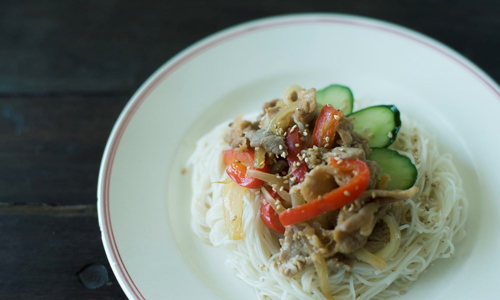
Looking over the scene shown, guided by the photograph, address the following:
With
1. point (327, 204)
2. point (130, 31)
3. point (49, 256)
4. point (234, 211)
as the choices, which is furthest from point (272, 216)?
point (130, 31)

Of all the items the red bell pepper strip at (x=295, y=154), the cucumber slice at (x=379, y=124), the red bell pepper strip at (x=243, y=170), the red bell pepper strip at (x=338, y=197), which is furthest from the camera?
the cucumber slice at (x=379, y=124)

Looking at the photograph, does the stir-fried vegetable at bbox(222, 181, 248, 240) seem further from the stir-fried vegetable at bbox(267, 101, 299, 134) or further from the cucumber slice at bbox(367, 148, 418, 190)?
the cucumber slice at bbox(367, 148, 418, 190)

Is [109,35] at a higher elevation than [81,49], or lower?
higher

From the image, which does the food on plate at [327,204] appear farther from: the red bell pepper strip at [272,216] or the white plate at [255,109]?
the white plate at [255,109]

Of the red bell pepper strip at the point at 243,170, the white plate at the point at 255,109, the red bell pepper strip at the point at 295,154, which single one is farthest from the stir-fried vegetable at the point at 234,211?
the red bell pepper strip at the point at 295,154

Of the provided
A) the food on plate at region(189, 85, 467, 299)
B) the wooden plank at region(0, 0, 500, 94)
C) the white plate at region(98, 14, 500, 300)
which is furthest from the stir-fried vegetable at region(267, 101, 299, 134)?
the wooden plank at region(0, 0, 500, 94)

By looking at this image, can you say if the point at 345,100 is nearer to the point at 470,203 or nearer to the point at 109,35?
the point at 470,203

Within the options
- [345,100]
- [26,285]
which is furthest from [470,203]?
[26,285]
